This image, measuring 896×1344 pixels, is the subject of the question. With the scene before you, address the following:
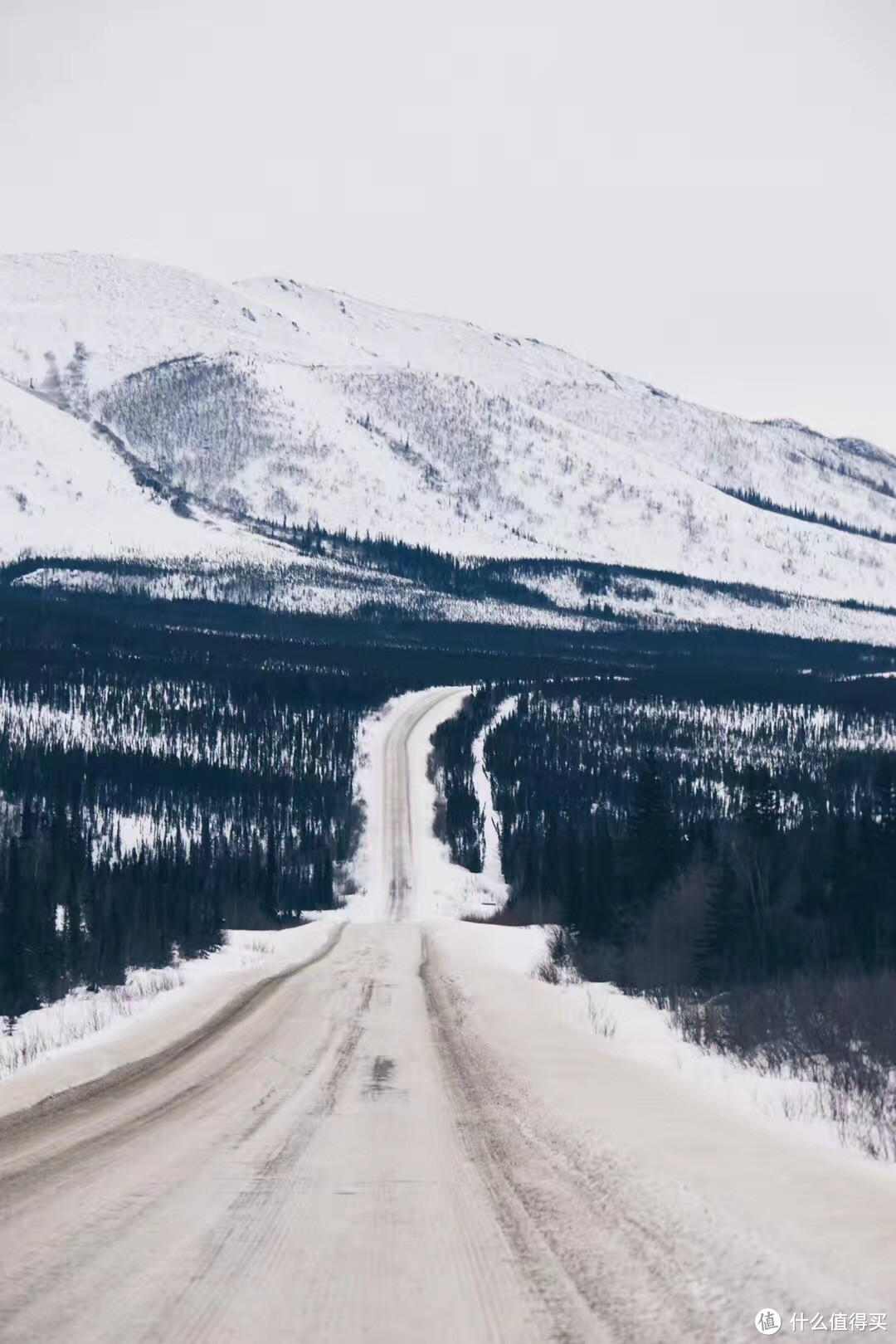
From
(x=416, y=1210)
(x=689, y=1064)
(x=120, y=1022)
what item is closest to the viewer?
(x=416, y=1210)

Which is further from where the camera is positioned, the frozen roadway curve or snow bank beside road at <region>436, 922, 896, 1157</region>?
snow bank beside road at <region>436, 922, 896, 1157</region>

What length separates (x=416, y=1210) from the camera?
404 inches

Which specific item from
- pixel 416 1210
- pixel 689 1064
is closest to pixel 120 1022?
pixel 689 1064

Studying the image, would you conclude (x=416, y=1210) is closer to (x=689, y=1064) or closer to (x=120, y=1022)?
(x=689, y=1064)

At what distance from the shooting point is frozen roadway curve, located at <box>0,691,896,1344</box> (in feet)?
26.1

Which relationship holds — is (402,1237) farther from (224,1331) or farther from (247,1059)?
(247,1059)

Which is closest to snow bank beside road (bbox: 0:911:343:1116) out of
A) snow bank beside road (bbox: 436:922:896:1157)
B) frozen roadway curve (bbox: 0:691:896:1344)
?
frozen roadway curve (bbox: 0:691:896:1344)

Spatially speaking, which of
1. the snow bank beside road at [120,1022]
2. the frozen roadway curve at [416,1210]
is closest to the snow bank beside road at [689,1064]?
the frozen roadway curve at [416,1210]

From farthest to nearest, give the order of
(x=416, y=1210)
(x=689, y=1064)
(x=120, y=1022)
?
(x=120, y=1022), (x=689, y=1064), (x=416, y=1210)

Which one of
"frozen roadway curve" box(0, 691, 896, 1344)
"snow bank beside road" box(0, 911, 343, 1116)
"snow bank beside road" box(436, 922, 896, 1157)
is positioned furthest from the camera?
"snow bank beside road" box(0, 911, 343, 1116)

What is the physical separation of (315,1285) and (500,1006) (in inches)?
752

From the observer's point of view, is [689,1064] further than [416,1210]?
Yes

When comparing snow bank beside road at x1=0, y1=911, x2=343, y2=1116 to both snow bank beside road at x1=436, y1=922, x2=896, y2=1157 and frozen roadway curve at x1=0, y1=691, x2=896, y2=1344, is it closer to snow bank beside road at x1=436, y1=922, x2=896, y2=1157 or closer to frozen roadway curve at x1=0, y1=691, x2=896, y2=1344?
frozen roadway curve at x1=0, y1=691, x2=896, y2=1344

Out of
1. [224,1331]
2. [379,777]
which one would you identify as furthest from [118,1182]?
[379,777]
